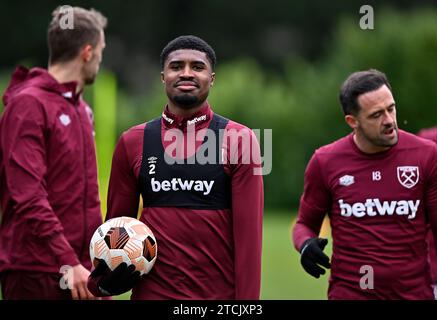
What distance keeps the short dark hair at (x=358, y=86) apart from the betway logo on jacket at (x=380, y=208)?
590mm

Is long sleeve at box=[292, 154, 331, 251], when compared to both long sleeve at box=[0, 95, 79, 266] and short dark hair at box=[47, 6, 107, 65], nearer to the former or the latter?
long sleeve at box=[0, 95, 79, 266]

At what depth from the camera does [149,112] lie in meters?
25.2

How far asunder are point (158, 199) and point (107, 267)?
44cm

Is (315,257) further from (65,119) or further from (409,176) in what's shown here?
(65,119)

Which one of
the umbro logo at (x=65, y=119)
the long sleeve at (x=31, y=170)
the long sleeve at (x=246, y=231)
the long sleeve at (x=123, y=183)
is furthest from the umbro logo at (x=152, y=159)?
the umbro logo at (x=65, y=119)

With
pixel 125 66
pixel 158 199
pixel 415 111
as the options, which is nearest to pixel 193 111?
pixel 158 199

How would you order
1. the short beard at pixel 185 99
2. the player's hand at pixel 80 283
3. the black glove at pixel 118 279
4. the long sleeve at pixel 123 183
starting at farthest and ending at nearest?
the player's hand at pixel 80 283
the long sleeve at pixel 123 183
the short beard at pixel 185 99
the black glove at pixel 118 279

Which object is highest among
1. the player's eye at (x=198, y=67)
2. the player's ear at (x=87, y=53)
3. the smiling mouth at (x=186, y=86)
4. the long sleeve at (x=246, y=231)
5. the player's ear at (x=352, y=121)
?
the player's ear at (x=87, y=53)

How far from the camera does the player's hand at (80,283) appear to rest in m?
5.25

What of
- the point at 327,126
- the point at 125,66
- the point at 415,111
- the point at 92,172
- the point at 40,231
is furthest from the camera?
the point at 125,66

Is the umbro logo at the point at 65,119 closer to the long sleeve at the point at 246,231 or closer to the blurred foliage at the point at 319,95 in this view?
the long sleeve at the point at 246,231

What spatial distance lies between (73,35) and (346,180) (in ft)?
6.23

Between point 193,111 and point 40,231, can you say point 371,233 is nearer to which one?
point 193,111

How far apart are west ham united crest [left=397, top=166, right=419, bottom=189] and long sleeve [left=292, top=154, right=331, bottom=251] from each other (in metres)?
0.48
